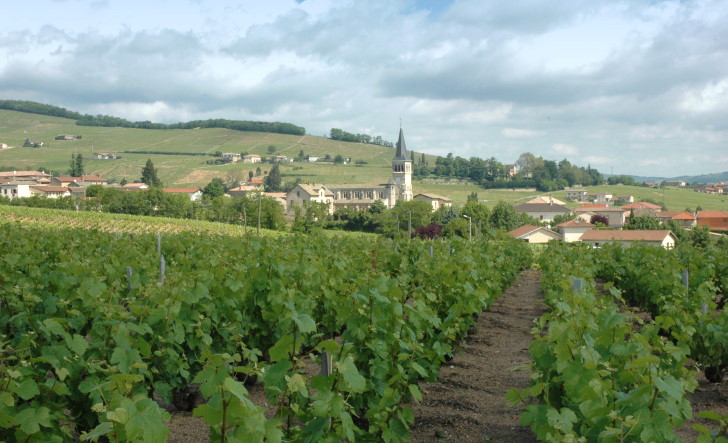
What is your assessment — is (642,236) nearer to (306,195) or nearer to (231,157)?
(306,195)

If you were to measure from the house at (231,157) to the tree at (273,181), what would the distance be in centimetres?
2548

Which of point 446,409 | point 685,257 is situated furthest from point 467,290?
point 685,257

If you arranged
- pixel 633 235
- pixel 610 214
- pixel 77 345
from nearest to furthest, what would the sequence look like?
pixel 77 345 < pixel 633 235 < pixel 610 214

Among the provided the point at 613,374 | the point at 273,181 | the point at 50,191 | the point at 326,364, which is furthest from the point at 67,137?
the point at 613,374

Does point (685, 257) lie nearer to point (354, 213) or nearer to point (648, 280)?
A: point (648, 280)

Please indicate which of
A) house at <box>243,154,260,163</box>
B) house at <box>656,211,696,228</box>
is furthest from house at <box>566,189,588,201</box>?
house at <box>243,154,260,163</box>

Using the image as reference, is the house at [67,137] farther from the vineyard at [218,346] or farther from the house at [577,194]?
the vineyard at [218,346]

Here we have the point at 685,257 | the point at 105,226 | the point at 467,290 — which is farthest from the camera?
the point at 105,226

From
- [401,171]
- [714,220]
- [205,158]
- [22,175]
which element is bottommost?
[714,220]

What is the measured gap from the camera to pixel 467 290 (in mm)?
7812

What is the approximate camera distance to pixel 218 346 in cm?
668

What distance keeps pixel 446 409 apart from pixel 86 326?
11.6ft

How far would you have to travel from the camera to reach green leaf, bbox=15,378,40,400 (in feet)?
10.6

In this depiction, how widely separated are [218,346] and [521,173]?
14672 centimetres
